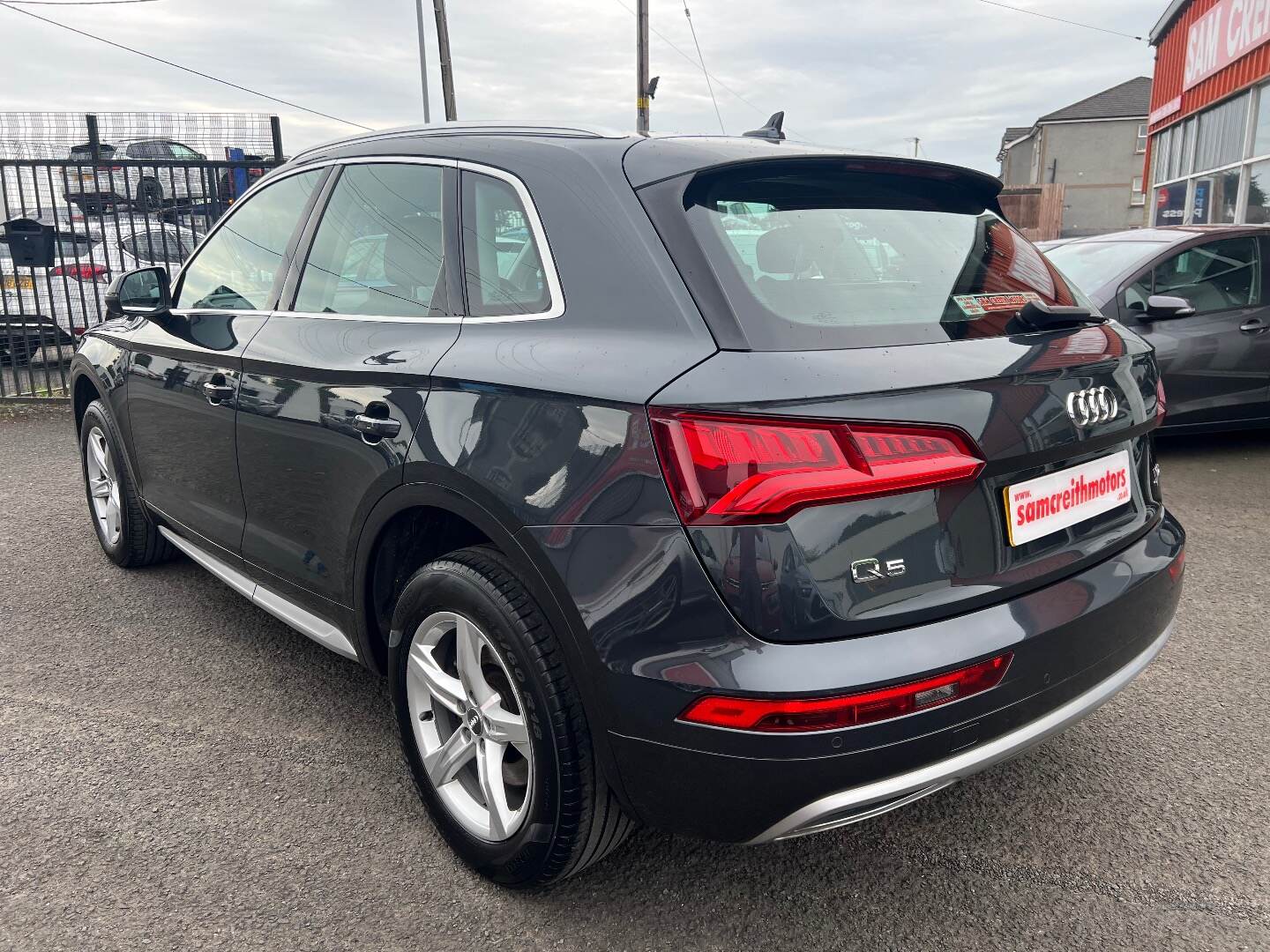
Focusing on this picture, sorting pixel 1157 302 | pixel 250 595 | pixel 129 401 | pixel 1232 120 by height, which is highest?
pixel 1232 120

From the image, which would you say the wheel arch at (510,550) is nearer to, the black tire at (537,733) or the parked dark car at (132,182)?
the black tire at (537,733)

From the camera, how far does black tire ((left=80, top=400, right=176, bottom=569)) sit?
4.07m

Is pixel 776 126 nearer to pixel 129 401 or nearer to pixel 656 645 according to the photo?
pixel 656 645

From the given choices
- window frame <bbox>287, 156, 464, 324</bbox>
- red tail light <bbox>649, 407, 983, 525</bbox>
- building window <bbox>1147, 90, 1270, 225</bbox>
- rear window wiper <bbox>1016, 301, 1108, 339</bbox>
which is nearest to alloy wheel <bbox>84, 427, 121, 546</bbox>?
window frame <bbox>287, 156, 464, 324</bbox>

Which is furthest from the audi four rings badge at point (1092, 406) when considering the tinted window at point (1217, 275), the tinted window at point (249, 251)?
the tinted window at point (1217, 275)

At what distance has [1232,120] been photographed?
49.4ft

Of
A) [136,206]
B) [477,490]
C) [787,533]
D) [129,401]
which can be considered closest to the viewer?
[787,533]

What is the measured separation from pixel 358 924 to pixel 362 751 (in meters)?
0.76

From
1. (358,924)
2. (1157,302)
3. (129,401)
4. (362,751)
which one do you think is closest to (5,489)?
(129,401)

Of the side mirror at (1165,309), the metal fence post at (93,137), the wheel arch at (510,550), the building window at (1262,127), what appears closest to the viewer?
the wheel arch at (510,550)

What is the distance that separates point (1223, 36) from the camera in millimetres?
15141

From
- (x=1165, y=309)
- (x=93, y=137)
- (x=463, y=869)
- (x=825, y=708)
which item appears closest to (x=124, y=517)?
(x=463, y=869)

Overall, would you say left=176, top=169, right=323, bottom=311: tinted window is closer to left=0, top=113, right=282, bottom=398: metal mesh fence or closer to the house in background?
left=0, top=113, right=282, bottom=398: metal mesh fence

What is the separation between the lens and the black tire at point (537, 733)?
75.1 inches
